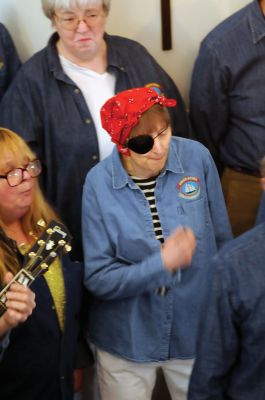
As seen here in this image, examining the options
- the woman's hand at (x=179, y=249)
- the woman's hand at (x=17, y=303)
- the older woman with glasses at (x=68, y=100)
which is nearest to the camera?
the woman's hand at (x=17, y=303)

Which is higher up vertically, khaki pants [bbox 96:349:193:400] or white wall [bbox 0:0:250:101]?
white wall [bbox 0:0:250:101]

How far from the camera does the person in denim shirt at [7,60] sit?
7.06 feet

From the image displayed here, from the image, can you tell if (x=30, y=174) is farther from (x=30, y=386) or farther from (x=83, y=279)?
(x=30, y=386)

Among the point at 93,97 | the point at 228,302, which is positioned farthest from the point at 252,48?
the point at 228,302

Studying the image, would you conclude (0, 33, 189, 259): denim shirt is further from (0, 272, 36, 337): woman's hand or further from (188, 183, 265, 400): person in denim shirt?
(188, 183, 265, 400): person in denim shirt

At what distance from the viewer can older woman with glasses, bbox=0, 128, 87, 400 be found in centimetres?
157

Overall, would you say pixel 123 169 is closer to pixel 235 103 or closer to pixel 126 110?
pixel 126 110

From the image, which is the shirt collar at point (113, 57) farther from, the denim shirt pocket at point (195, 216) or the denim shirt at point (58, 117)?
the denim shirt pocket at point (195, 216)

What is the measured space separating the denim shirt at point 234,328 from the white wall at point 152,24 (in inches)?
56.3

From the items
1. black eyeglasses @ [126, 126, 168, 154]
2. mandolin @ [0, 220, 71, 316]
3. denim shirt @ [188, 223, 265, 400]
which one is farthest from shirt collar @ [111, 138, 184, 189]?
denim shirt @ [188, 223, 265, 400]

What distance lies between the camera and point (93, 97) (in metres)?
2.04

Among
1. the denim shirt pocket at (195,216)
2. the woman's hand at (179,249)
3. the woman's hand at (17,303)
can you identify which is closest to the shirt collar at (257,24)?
the denim shirt pocket at (195,216)

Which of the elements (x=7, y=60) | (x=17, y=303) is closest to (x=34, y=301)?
(x=17, y=303)

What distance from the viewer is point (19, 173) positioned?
1.60 m
